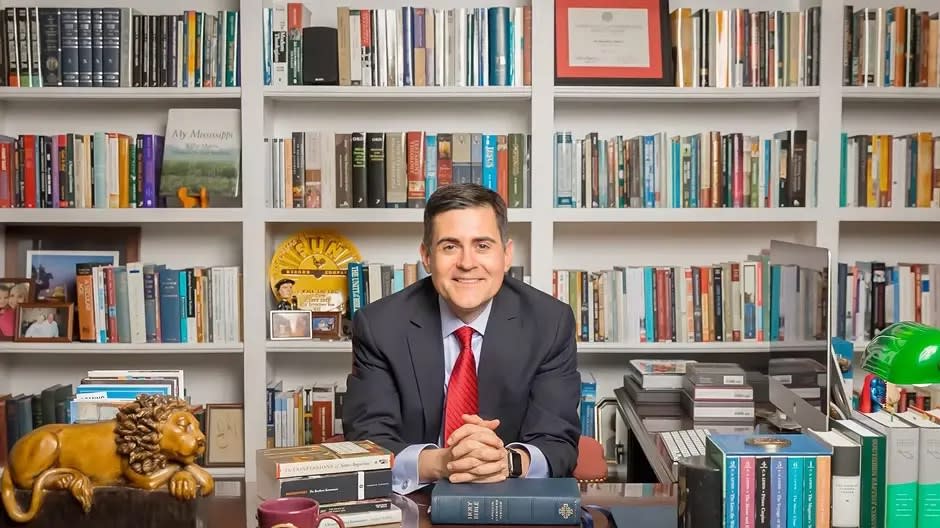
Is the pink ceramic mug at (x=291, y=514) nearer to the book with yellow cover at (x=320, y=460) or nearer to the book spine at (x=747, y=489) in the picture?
the book with yellow cover at (x=320, y=460)

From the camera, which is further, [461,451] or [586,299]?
[586,299]

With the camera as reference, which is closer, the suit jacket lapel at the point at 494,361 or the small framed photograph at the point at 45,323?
the suit jacket lapel at the point at 494,361

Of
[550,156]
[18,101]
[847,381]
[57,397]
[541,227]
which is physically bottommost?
[57,397]

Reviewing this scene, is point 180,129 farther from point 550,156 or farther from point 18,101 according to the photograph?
point 550,156

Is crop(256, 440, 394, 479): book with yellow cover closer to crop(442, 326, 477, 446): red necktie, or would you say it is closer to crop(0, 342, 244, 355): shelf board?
crop(442, 326, 477, 446): red necktie

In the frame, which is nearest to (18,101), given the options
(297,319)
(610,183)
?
(297,319)

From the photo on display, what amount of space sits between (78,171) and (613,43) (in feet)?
6.20

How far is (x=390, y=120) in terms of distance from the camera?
11.6 ft

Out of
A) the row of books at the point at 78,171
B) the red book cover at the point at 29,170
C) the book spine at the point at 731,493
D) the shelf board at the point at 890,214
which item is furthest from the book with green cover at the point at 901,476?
the red book cover at the point at 29,170

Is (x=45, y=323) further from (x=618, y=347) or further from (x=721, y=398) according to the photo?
(x=721, y=398)

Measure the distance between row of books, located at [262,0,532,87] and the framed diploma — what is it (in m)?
0.15

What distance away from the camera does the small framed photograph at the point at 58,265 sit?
348 cm

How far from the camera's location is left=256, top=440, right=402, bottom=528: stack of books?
4.80 ft

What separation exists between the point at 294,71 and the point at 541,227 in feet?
3.26
